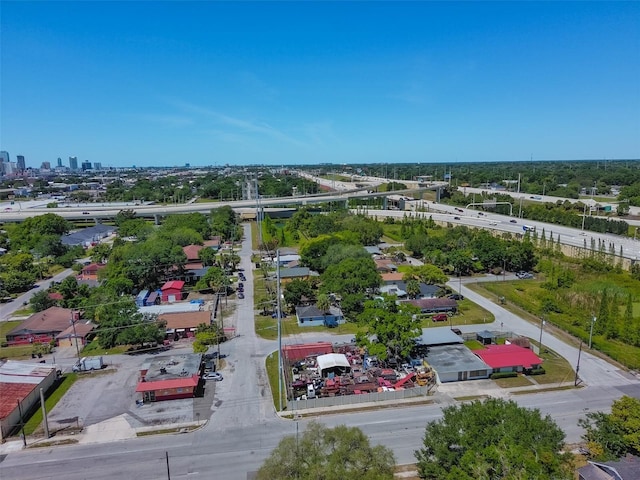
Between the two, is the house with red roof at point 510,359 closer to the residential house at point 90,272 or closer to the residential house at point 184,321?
the residential house at point 184,321

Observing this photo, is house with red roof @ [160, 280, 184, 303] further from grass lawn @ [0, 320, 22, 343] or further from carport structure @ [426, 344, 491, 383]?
carport structure @ [426, 344, 491, 383]

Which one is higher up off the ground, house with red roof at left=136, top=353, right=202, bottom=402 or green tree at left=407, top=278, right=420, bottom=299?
green tree at left=407, top=278, right=420, bottom=299

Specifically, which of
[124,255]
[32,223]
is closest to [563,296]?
[124,255]

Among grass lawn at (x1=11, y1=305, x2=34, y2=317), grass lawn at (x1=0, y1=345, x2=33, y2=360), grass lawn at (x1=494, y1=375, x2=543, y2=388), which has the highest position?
grass lawn at (x1=11, y1=305, x2=34, y2=317)

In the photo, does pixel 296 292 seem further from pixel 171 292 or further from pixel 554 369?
pixel 554 369

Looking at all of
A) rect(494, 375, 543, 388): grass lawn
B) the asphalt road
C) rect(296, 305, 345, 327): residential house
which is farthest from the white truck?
rect(494, 375, 543, 388): grass lawn

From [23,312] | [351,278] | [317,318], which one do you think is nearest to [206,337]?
[317,318]
